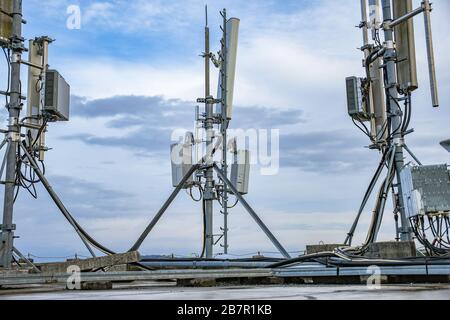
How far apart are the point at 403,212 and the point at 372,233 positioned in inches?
32.2

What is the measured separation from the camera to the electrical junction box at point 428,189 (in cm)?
1033

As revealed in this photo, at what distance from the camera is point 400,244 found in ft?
32.3

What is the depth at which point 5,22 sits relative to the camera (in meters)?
12.1

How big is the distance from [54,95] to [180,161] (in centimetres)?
604

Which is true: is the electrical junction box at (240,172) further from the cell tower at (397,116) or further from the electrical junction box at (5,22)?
the electrical junction box at (5,22)

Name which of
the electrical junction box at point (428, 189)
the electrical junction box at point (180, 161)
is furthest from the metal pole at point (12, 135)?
the electrical junction box at point (428, 189)

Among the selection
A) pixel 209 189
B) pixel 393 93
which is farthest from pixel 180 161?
pixel 393 93

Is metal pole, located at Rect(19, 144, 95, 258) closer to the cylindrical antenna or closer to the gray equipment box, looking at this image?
the gray equipment box

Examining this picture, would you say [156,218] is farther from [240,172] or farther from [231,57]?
[231,57]

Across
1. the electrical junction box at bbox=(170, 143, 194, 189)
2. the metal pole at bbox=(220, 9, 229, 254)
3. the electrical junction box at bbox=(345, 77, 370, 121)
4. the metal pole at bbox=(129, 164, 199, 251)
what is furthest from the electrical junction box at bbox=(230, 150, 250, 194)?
the electrical junction box at bbox=(345, 77, 370, 121)

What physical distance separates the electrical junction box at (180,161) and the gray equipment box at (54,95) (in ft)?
17.3

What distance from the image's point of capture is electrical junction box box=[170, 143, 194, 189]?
17.1 m

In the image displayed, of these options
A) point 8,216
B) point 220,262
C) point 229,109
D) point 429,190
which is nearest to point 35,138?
point 8,216
